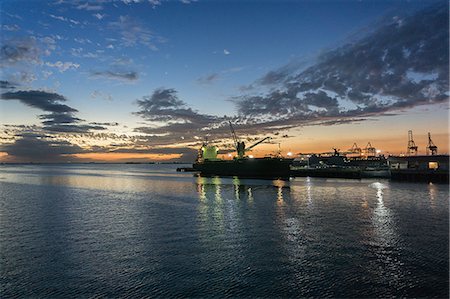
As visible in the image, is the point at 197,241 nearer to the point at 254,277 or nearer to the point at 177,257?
the point at 177,257

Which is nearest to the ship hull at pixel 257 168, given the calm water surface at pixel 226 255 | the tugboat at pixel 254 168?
the tugboat at pixel 254 168

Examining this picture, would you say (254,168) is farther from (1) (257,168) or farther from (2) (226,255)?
(2) (226,255)

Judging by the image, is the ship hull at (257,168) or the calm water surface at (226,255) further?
the ship hull at (257,168)

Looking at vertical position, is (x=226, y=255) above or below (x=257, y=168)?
below

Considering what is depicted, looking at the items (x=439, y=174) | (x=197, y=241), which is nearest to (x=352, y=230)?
(x=197, y=241)

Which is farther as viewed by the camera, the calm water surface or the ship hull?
the ship hull

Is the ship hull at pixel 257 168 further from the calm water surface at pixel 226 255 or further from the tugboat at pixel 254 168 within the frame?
the calm water surface at pixel 226 255

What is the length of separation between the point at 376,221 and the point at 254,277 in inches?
848

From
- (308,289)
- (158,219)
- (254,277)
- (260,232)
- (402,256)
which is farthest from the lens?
(158,219)

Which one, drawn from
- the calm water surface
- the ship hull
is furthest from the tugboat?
the calm water surface

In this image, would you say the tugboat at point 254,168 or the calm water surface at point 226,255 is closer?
the calm water surface at point 226,255

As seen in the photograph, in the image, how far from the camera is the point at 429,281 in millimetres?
16281

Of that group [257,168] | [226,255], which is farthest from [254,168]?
[226,255]

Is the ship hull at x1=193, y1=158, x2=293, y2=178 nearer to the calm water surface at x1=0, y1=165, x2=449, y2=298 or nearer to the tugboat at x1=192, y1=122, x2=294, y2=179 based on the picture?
the tugboat at x1=192, y1=122, x2=294, y2=179
